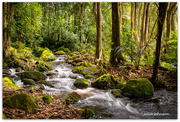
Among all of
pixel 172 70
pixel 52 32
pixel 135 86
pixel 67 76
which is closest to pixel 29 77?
pixel 67 76

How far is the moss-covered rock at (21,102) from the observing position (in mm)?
3006

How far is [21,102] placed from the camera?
311cm

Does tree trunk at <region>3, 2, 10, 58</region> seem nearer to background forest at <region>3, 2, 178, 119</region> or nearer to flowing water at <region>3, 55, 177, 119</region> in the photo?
background forest at <region>3, 2, 178, 119</region>

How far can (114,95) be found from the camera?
520 cm

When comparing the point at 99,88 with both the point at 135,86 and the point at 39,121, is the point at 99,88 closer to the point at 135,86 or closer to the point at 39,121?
the point at 135,86

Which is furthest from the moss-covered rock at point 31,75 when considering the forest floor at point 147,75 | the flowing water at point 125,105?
the forest floor at point 147,75

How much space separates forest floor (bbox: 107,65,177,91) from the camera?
5946 millimetres

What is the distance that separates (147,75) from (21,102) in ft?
20.1

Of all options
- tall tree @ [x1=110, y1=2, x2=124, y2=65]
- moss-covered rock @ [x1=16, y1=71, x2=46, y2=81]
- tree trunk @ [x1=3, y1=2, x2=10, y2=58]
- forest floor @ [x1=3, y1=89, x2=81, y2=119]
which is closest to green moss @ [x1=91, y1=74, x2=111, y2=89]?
tall tree @ [x1=110, y1=2, x2=124, y2=65]

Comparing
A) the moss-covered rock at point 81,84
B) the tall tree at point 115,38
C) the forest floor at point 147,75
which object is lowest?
the moss-covered rock at point 81,84

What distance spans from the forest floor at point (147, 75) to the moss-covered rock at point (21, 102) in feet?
15.5

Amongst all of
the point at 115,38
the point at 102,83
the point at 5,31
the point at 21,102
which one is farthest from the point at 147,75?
the point at 5,31

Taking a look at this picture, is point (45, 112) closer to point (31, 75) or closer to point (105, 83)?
point (105, 83)

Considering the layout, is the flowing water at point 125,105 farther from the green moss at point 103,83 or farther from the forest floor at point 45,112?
the forest floor at point 45,112
